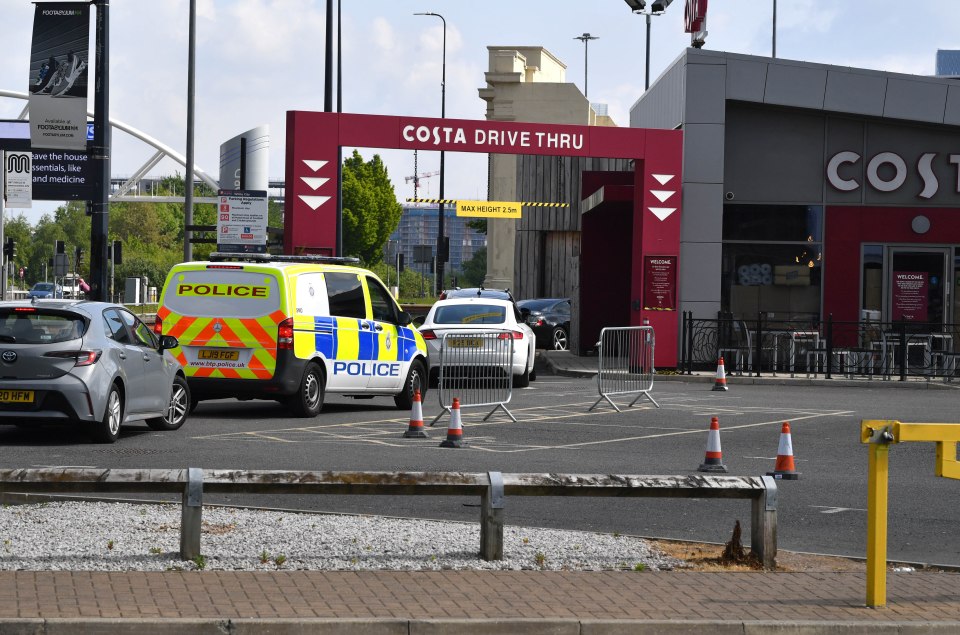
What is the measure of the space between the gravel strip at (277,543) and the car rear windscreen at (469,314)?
13.6m

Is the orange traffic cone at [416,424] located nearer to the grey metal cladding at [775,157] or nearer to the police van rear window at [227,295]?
the police van rear window at [227,295]

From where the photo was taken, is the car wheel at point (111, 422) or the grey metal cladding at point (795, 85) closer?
the car wheel at point (111, 422)

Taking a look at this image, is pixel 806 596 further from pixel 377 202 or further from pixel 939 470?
pixel 377 202

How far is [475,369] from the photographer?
16.6 metres

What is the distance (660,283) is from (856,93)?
213 inches

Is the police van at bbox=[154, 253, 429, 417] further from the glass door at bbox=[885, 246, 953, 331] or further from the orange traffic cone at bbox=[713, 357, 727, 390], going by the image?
the glass door at bbox=[885, 246, 953, 331]

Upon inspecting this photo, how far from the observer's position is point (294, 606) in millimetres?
6492

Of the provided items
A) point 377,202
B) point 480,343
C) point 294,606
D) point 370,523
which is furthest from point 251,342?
point 377,202

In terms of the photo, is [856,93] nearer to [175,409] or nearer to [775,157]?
[775,157]

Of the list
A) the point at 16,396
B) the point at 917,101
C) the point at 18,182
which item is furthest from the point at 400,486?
the point at 18,182

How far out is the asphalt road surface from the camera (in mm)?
9820

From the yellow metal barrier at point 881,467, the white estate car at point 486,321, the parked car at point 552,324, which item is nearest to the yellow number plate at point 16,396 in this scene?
the yellow metal barrier at point 881,467

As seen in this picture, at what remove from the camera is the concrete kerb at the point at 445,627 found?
602 centimetres

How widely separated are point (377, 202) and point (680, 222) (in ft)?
213
